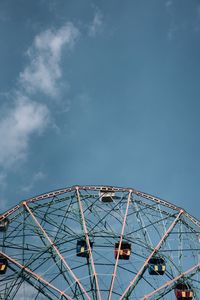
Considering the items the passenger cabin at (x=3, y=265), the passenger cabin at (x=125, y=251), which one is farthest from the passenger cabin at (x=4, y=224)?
the passenger cabin at (x=125, y=251)

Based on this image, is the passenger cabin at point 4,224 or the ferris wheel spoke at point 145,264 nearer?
the ferris wheel spoke at point 145,264

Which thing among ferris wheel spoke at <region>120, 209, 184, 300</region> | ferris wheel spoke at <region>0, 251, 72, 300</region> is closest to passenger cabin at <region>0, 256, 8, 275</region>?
ferris wheel spoke at <region>0, 251, 72, 300</region>

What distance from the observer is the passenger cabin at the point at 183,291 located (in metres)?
25.5

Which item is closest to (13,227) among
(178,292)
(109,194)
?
(109,194)

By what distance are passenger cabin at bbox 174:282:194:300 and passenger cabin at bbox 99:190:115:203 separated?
802 cm

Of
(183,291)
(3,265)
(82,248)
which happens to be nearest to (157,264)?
(183,291)

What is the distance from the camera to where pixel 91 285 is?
2336 centimetres

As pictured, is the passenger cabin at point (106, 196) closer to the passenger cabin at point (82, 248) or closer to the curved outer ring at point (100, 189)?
the curved outer ring at point (100, 189)

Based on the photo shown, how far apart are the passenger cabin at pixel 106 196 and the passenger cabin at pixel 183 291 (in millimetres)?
8021

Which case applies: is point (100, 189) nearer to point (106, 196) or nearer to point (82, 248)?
point (106, 196)

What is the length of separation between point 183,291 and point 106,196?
8.88 m

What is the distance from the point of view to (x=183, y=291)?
25.7 m

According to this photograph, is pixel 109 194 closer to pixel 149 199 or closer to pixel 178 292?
pixel 149 199

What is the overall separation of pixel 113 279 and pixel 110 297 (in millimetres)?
1310
